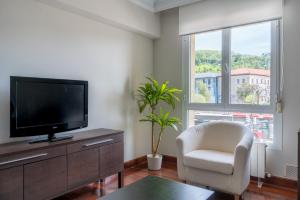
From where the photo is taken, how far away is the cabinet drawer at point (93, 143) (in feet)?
7.33

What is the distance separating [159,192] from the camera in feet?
5.64

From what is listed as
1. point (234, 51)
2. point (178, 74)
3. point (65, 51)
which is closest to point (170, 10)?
point (178, 74)

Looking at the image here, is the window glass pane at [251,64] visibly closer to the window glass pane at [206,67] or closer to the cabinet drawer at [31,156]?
the window glass pane at [206,67]

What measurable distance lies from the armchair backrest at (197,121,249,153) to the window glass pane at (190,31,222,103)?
1.80 ft

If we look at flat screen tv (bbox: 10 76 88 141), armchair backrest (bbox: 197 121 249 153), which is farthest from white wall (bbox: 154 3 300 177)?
flat screen tv (bbox: 10 76 88 141)

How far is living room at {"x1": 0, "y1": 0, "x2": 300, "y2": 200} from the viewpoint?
83.3 inches

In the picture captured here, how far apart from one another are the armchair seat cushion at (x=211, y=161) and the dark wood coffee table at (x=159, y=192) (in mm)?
671

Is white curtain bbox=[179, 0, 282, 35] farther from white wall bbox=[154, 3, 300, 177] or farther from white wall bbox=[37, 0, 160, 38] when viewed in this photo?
white wall bbox=[37, 0, 160, 38]

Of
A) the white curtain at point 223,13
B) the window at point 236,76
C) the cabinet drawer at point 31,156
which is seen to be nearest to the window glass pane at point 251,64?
the window at point 236,76

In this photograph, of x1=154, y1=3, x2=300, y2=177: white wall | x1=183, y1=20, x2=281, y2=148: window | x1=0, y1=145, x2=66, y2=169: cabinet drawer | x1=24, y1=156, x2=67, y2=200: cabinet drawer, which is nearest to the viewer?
x1=0, y1=145, x2=66, y2=169: cabinet drawer

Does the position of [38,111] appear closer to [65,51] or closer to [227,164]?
[65,51]

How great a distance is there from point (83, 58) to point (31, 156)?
4.71 feet

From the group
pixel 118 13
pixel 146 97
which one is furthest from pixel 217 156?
pixel 118 13

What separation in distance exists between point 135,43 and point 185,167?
216 centimetres
